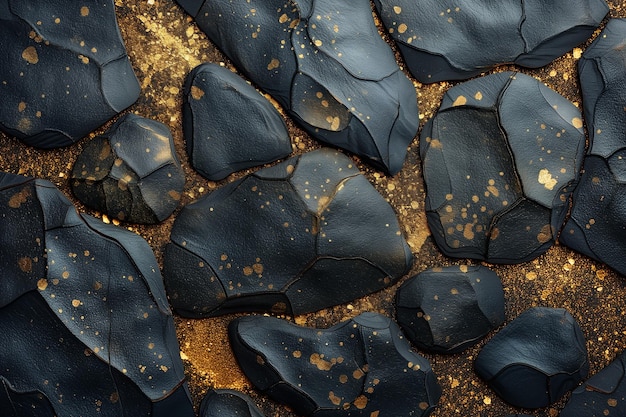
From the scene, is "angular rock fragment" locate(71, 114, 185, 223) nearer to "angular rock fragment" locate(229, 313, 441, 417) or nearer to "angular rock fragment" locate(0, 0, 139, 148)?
"angular rock fragment" locate(0, 0, 139, 148)

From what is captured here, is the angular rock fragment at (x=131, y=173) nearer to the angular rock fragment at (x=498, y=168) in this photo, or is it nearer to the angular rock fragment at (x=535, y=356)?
the angular rock fragment at (x=498, y=168)

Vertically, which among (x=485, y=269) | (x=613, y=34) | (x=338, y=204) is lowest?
(x=485, y=269)

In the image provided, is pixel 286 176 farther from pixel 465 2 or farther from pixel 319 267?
pixel 465 2

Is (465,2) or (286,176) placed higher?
(465,2)

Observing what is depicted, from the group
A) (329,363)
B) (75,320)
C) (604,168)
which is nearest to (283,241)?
(329,363)

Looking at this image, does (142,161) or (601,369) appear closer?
(142,161)

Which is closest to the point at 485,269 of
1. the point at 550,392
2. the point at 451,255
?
the point at 451,255

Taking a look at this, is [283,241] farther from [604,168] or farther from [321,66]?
[604,168]

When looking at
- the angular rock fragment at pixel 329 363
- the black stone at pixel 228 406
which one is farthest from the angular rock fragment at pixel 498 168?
the black stone at pixel 228 406
